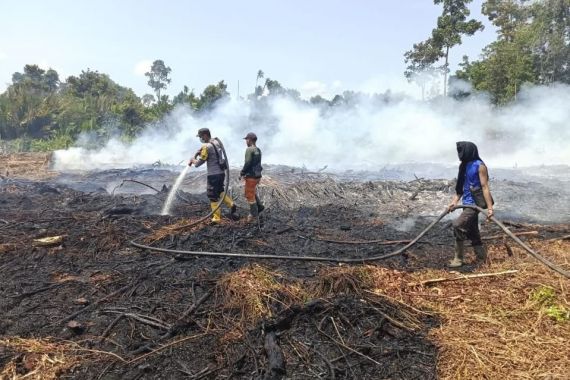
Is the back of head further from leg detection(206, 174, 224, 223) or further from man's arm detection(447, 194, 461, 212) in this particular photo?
leg detection(206, 174, 224, 223)

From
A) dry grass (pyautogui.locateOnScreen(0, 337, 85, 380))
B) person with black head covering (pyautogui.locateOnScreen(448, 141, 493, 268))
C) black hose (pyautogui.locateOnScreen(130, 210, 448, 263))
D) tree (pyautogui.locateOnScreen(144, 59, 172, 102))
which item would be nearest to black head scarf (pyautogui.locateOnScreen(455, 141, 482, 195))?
person with black head covering (pyautogui.locateOnScreen(448, 141, 493, 268))

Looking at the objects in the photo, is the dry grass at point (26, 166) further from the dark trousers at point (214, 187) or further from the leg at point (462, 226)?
the leg at point (462, 226)

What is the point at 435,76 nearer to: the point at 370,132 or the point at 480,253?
the point at 370,132

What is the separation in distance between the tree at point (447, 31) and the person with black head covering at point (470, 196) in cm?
2565

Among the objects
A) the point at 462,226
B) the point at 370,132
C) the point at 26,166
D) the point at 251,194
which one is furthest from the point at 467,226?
the point at 370,132

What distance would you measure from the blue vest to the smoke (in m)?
20.7

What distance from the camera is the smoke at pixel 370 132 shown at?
26.5 meters

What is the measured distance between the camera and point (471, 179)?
544 cm

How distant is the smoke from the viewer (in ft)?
87.0

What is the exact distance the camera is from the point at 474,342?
135 inches

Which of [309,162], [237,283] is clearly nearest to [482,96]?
[309,162]

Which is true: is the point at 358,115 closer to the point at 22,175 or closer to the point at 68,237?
the point at 22,175

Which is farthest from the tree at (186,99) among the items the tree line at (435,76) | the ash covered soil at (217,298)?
the ash covered soil at (217,298)

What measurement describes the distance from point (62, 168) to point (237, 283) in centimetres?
2177
